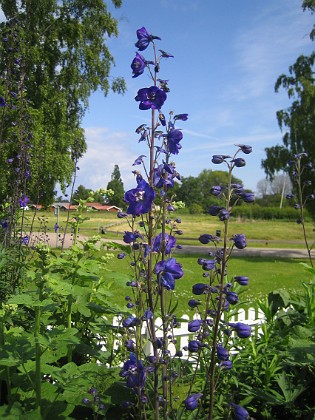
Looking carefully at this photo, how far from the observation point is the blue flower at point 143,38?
72.9 inches

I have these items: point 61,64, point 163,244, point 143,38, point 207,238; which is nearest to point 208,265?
point 207,238

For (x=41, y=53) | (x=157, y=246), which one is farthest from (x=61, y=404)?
(x=41, y=53)

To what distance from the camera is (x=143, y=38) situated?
1.86 metres

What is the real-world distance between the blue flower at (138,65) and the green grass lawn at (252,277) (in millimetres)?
6269

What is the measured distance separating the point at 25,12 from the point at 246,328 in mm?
17152

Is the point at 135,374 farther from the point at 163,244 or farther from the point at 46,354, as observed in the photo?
the point at 46,354

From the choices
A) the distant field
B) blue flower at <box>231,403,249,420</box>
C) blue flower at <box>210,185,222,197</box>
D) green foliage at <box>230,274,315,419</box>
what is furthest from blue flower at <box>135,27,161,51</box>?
the distant field

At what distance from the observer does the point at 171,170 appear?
1.75m

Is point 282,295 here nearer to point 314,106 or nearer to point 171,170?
point 171,170

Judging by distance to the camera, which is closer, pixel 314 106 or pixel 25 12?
pixel 25 12

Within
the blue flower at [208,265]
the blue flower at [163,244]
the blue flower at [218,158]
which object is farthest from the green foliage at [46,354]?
the blue flower at [218,158]

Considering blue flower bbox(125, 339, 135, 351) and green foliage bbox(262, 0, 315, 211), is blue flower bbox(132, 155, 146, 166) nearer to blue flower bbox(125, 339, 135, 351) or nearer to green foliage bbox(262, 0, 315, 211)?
blue flower bbox(125, 339, 135, 351)

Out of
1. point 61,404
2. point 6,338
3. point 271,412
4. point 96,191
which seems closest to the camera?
point 61,404

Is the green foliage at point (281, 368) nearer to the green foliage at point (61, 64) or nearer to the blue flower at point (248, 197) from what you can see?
the blue flower at point (248, 197)
